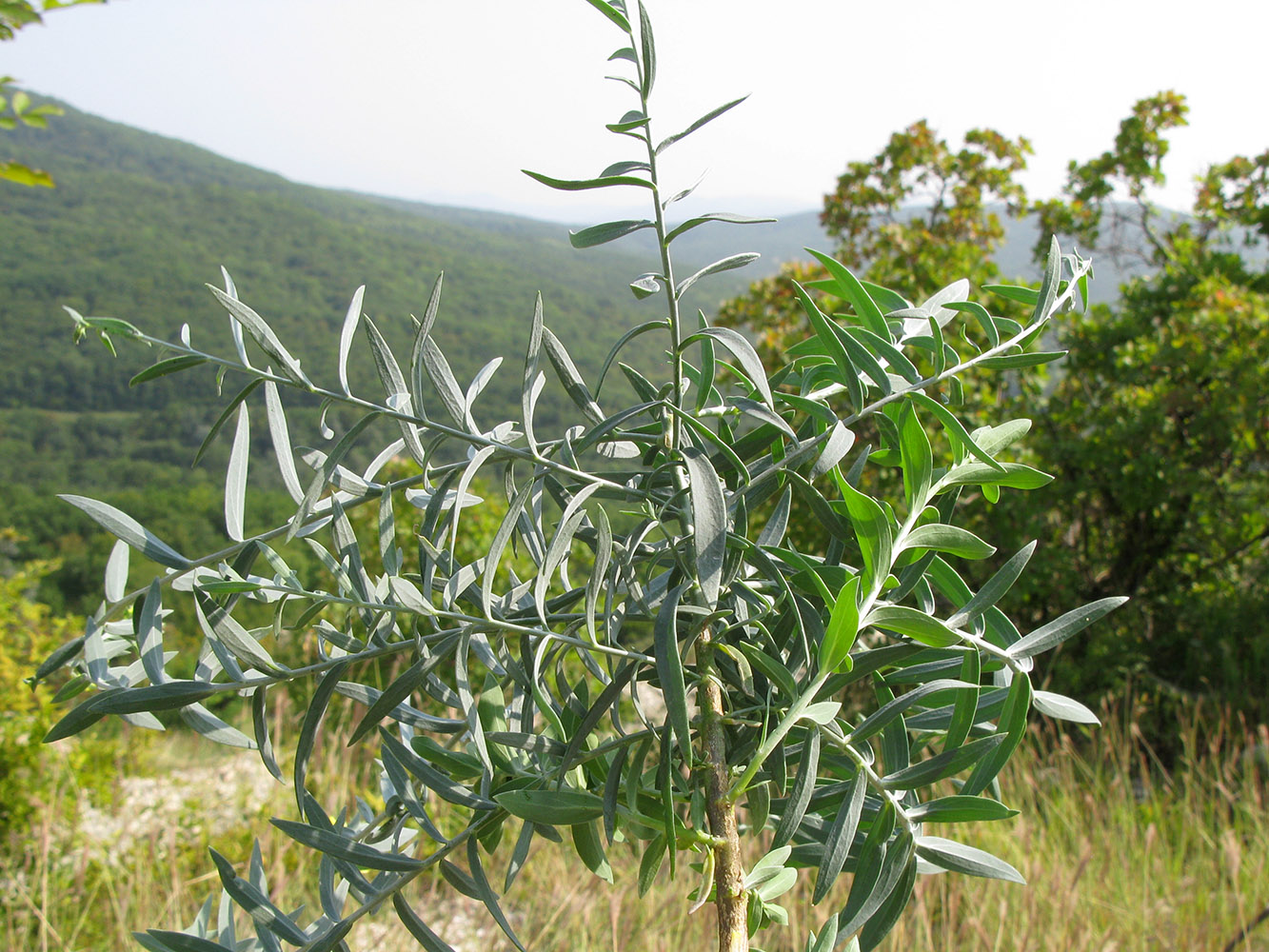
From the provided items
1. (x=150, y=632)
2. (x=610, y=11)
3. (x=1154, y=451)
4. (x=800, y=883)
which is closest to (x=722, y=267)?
(x=610, y=11)

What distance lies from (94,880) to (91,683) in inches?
97.0

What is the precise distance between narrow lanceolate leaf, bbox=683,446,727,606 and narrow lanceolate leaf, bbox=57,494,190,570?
0.26 m

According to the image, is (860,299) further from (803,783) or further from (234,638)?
(234,638)

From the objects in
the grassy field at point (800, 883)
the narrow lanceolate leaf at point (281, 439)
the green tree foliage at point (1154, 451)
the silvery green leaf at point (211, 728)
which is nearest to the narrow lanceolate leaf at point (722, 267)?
the narrow lanceolate leaf at point (281, 439)

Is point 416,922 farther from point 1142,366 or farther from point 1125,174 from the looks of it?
point 1125,174

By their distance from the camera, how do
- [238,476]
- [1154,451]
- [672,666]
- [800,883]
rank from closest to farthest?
[672,666]
[238,476]
[800,883]
[1154,451]

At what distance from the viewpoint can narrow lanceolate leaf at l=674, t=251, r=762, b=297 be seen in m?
0.46

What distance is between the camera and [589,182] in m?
0.45

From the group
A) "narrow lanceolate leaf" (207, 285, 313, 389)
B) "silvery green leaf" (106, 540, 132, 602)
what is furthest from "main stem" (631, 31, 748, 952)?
"silvery green leaf" (106, 540, 132, 602)

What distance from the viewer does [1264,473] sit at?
2947 mm

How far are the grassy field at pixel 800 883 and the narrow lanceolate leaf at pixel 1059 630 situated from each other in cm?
81

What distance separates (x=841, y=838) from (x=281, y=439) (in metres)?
0.37

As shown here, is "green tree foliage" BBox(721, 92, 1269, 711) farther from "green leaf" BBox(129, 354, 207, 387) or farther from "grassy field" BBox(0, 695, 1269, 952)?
"green leaf" BBox(129, 354, 207, 387)

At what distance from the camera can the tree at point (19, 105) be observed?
0.44 m
